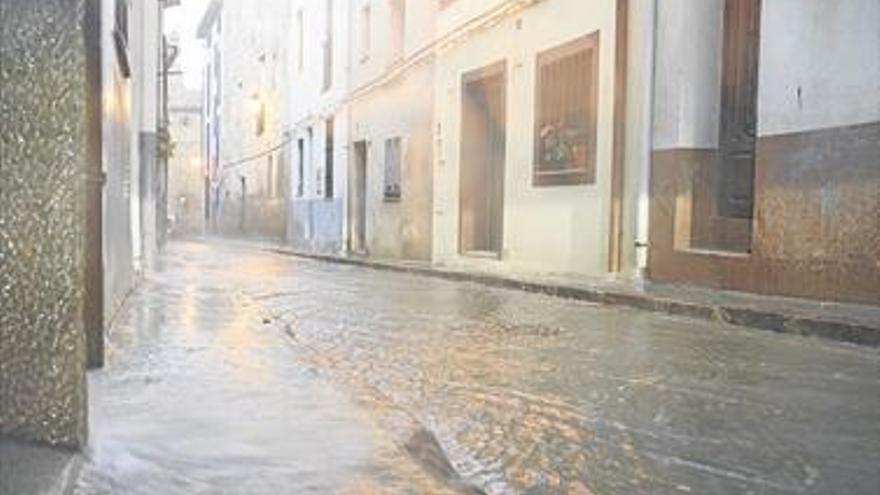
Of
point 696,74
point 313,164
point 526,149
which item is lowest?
point 526,149

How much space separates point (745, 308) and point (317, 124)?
70.3ft

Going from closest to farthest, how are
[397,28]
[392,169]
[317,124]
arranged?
1. [392,169]
2. [397,28]
3. [317,124]

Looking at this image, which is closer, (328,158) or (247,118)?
(328,158)

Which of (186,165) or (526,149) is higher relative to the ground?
(186,165)

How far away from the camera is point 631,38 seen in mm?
12258

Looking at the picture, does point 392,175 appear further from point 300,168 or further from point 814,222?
point 814,222

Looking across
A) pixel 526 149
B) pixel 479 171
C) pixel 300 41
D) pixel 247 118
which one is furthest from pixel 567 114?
pixel 247 118

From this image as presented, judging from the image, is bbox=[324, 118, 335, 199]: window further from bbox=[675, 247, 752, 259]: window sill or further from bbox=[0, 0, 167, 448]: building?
bbox=[0, 0, 167, 448]: building

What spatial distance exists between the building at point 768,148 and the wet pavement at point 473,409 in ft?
4.55

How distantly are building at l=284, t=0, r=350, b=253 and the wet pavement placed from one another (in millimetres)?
18049

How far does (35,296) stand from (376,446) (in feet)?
3.90

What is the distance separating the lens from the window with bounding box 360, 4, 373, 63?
23797 mm

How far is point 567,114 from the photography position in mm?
13695

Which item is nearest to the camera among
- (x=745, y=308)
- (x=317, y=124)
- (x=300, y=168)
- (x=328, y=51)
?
(x=745, y=308)
